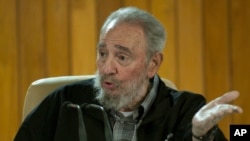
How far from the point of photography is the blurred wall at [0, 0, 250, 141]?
2.85m

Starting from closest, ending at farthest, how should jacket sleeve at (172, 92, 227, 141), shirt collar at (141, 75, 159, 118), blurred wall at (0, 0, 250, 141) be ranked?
jacket sleeve at (172, 92, 227, 141), shirt collar at (141, 75, 159, 118), blurred wall at (0, 0, 250, 141)

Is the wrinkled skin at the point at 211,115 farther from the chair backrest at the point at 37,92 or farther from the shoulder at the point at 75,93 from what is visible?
the chair backrest at the point at 37,92

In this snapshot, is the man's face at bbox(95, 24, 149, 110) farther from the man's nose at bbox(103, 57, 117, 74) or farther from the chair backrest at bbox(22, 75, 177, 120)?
the chair backrest at bbox(22, 75, 177, 120)

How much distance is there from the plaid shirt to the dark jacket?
0.8 inches

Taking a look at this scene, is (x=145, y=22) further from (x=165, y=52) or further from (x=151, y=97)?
(x=165, y=52)

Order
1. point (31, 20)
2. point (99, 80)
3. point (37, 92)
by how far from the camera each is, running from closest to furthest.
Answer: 1. point (99, 80)
2. point (37, 92)
3. point (31, 20)

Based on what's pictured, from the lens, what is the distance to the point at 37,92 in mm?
1945

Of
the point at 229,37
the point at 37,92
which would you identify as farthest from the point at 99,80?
the point at 229,37

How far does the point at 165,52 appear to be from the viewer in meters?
2.86

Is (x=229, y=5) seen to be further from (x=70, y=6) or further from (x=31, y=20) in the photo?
(x=31, y=20)

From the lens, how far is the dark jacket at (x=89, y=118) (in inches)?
69.4

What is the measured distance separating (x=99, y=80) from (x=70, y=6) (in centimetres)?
115

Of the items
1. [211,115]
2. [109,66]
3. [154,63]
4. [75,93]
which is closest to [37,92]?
[75,93]

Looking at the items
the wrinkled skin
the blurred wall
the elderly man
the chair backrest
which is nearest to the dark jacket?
the elderly man
